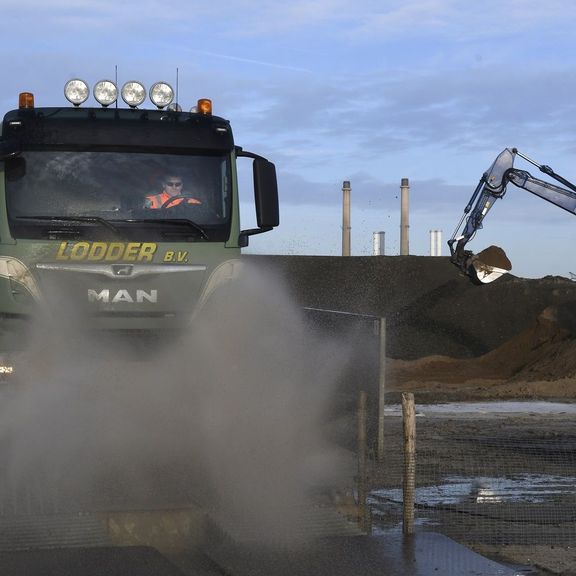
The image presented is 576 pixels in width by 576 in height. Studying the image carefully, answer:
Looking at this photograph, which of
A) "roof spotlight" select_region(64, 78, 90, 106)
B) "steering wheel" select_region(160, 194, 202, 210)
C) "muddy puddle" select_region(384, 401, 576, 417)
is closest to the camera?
"steering wheel" select_region(160, 194, 202, 210)

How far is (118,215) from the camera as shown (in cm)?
1112

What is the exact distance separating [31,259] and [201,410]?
2.33 metres

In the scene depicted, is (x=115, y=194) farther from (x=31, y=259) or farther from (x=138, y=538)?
(x=138, y=538)

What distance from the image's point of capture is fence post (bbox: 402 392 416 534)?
9031 mm

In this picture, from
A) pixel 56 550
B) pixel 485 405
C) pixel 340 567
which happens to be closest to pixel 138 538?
pixel 56 550

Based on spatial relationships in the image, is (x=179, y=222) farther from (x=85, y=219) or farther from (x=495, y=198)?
(x=495, y=198)

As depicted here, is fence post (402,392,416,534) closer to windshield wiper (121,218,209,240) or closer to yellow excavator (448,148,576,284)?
windshield wiper (121,218,209,240)

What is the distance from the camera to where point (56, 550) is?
8.08 m

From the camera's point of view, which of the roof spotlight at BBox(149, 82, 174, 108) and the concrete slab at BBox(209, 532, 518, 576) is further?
the roof spotlight at BBox(149, 82, 174, 108)

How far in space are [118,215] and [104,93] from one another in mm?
1446

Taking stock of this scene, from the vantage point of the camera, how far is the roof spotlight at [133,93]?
11836mm

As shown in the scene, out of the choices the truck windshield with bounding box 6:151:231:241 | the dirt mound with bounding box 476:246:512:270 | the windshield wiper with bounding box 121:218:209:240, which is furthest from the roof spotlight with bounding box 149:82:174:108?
the dirt mound with bounding box 476:246:512:270

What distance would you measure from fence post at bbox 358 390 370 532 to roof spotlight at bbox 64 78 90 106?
416 cm

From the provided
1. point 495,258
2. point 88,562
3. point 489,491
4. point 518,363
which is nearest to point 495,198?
point 495,258
